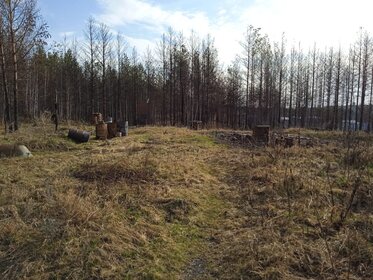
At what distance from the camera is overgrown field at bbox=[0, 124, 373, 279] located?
3688 millimetres

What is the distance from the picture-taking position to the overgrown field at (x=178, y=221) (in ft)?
12.1

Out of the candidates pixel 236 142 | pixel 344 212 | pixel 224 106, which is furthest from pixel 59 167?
pixel 224 106

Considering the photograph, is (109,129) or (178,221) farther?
(109,129)

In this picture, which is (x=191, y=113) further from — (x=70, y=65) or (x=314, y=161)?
(x=314, y=161)

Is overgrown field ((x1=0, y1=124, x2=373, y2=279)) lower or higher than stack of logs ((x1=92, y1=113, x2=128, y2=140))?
lower

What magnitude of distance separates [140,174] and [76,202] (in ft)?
7.13

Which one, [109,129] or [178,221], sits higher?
[109,129]

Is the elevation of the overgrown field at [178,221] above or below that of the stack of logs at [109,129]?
below

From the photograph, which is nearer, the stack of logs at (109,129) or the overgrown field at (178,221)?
the overgrown field at (178,221)

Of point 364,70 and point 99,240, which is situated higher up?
point 364,70

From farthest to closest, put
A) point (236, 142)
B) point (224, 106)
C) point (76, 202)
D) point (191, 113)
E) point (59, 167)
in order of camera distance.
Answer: point (224, 106) → point (191, 113) → point (236, 142) → point (59, 167) → point (76, 202)

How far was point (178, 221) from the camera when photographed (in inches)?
200

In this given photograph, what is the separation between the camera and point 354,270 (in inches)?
145

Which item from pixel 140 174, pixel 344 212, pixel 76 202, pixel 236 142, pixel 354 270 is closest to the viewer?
pixel 354 270
